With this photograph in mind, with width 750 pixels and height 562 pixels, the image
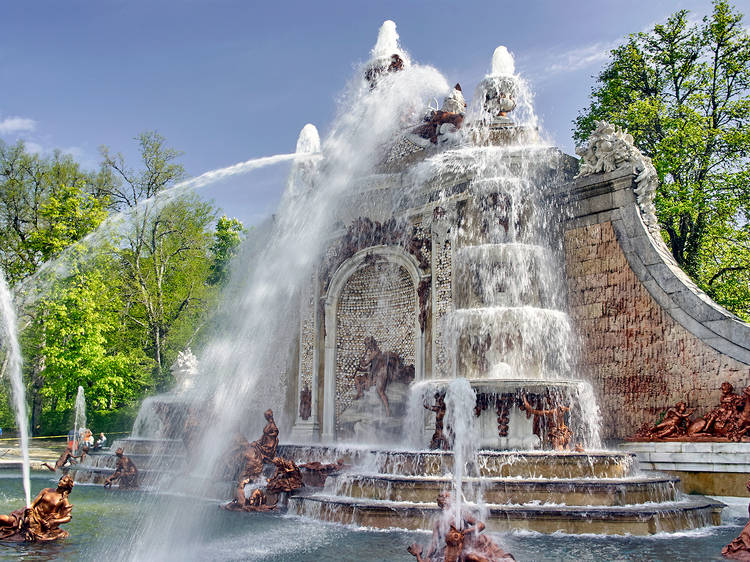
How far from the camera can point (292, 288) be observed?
730 inches

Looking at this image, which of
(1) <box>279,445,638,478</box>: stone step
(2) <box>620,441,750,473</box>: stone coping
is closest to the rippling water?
(2) <box>620,441,750,473</box>: stone coping

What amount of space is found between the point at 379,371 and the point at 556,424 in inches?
239

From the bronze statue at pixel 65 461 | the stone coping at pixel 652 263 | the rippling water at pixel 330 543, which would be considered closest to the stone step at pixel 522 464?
the rippling water at pixel 330 543

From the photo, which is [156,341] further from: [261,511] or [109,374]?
[261,511]

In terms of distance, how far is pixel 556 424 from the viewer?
11094 millimetres

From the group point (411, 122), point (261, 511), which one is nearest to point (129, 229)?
point (411, 122)

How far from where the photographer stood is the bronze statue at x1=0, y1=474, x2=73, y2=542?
8.30 m

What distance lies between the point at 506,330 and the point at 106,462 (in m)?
10.5

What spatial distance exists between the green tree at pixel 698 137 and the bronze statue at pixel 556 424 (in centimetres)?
954

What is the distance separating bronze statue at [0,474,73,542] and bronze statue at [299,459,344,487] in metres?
4.70

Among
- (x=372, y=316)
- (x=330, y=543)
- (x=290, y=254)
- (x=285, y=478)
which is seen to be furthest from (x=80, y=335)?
(x=330, y=543)

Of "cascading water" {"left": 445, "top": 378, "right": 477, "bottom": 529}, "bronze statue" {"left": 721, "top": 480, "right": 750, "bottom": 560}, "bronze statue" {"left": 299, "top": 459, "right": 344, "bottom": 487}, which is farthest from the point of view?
"bronze statue" {"left": 299, "top": 459, "right": 344, "bottom": 487}

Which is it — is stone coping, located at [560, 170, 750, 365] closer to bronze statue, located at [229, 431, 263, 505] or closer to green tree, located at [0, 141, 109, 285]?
bronze statue, located at [229, 431, 263, 505]

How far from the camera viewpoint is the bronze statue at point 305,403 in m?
17.3
